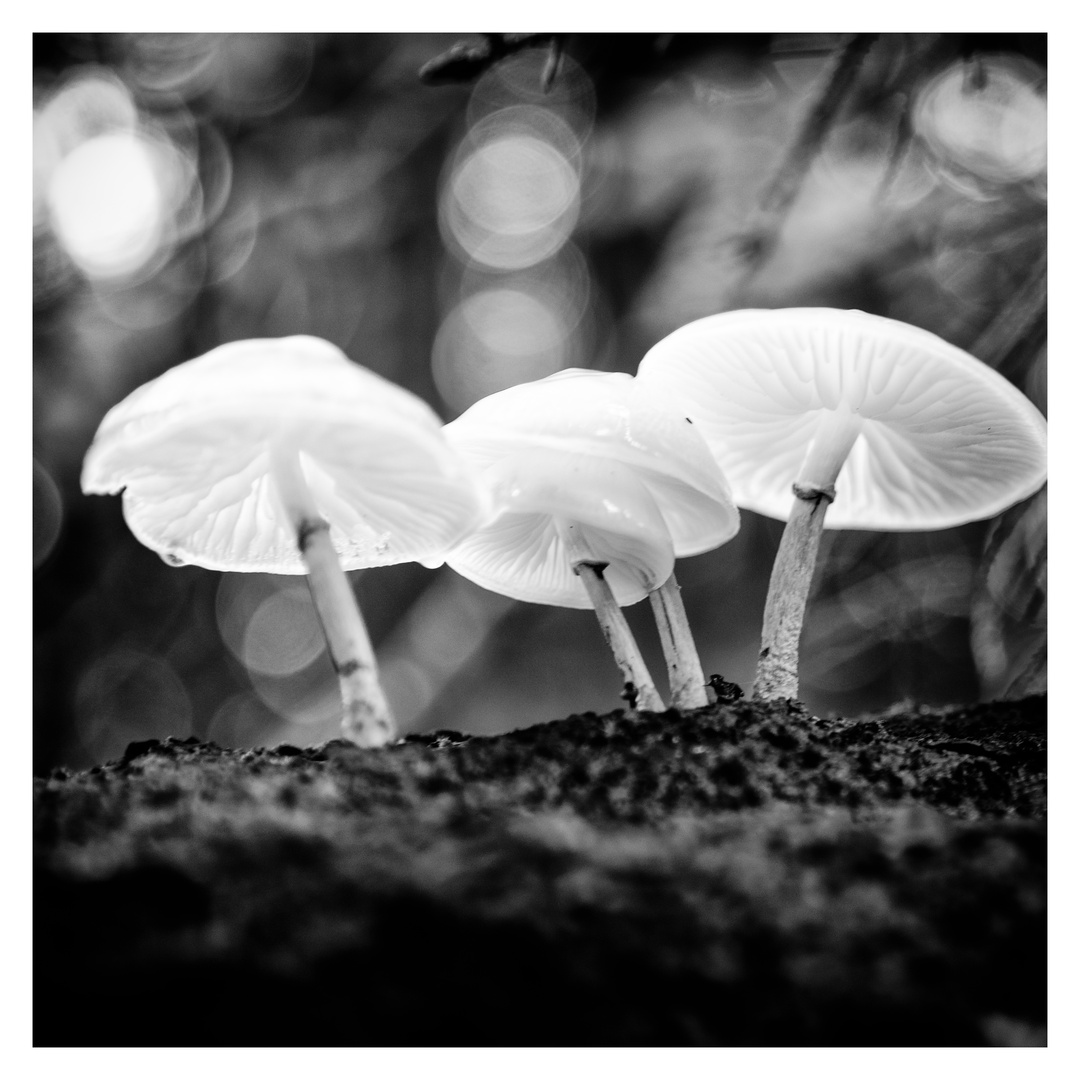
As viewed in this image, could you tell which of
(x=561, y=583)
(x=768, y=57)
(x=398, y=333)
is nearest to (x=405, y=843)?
(x=561, y=583)

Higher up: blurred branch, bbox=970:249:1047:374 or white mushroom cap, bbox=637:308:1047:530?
blurred branch, bbox=970:249:1047:374

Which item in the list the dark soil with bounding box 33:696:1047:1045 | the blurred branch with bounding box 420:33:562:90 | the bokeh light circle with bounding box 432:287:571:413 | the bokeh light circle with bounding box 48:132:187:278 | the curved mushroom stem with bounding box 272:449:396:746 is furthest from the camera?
the bokeh light circle with bounding box 432:287:571:413

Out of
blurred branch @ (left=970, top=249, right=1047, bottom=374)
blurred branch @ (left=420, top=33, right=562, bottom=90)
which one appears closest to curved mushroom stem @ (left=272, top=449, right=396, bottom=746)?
blurred branch @ (left=420, top=33, right=562, bottom=90)

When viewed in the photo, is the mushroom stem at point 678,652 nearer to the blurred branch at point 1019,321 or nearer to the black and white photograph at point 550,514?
the black and white photograph at point 550,514

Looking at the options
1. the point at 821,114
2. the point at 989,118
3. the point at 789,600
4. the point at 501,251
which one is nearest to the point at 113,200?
the point at 501,251

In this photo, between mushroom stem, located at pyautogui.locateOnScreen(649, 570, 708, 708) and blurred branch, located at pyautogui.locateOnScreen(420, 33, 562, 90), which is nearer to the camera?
mushroom stem, located at pyautogui.locateOnScreen(649, 570, 708, 708)

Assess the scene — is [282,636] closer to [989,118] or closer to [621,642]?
[621,642]

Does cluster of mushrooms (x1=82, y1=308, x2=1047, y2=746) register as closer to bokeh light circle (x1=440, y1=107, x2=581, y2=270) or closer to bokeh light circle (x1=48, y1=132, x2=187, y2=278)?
bokeh light circle (x1=48, y1=132, x2=187, y2=278)
